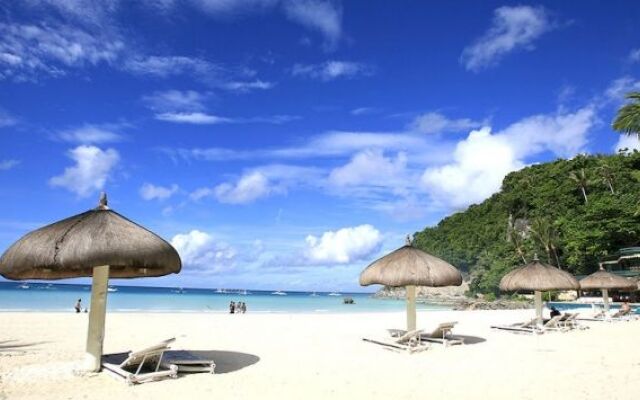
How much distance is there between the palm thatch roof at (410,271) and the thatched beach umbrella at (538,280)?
193 inches

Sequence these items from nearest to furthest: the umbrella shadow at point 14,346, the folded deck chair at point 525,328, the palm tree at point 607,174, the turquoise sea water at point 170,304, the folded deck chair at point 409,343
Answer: the umbrella shadow at point 14,346, the folded deck chair at point 409,343, the folded deck chair at point 525,328, the turquoise sea water at point 170,304, the palm tree at point 607,174

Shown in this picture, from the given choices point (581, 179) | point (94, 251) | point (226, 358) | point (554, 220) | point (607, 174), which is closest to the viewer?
point (94, 251)

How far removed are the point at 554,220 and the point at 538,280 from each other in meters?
40.8

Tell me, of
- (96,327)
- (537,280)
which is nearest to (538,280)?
(537,280)

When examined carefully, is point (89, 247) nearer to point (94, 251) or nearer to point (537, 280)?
point (94, 251)

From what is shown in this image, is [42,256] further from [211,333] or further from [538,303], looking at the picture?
→ [538,303]

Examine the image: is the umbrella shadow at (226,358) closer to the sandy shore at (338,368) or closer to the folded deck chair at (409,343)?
the sandy shore at (338,368)

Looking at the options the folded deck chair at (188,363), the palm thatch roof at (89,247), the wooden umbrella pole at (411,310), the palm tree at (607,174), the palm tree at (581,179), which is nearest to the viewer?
the palm thatch roof at (89,247)

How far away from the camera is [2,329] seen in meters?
15.0

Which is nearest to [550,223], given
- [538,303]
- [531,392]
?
[538,303]

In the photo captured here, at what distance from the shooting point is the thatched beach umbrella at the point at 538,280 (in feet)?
50.3

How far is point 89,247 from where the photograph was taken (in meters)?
6.84

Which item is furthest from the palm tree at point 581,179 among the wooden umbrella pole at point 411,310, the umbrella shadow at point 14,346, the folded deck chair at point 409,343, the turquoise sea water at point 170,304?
the umbrella shadow at point 14,346

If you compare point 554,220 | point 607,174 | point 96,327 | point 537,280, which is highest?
point 607,174
